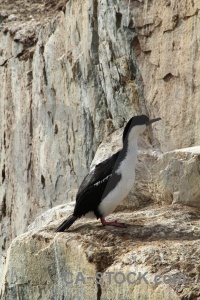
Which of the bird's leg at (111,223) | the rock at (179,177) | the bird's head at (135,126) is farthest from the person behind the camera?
the rock at (179,177)

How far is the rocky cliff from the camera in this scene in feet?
23.6

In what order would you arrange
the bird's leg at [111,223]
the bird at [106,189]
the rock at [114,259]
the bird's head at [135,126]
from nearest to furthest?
the rock at [114,259], the bird's leg at [111,223], the bird at [106,189], the bird's head at [135,126]

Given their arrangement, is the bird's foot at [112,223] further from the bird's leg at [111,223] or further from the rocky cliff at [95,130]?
the rocky cliff at [95,130]

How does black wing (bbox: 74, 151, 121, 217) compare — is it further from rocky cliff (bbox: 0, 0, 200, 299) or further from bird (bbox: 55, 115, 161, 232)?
rocky cliff (bbox: 0, 0, 200, 299)

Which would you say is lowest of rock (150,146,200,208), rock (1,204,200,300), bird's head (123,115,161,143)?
rock (1,204,200,300)

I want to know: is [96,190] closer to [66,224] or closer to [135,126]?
[66,224]

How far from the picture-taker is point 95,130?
12602mm

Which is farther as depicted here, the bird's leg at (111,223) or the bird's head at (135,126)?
the bird's head at (135,126)

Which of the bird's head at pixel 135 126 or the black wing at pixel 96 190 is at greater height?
the bird's head at pixel 135 126

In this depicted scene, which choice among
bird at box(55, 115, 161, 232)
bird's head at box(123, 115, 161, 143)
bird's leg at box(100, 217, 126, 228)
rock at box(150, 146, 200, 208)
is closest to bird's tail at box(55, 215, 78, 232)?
bird at box(55, 115, 161, 232)

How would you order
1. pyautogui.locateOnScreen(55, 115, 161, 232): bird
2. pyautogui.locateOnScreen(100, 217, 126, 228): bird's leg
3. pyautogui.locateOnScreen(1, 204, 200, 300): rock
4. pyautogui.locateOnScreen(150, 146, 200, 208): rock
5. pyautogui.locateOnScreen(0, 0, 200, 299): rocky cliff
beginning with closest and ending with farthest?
1. pyautogui.locateOnScreen(1, 204, 200, 300): rock
2. pyautogui.locateOnScreen(0, 0, 200, 299): rocky cliff
3. pyautogui.locateOnScreen(100, 217, 126, 228): bird's leg
4. pyautogui.locateOnScreen(55, 115, 161, 232): bird
5. pyautogui.locateOnScreen(150, 146, 200, 208): rock

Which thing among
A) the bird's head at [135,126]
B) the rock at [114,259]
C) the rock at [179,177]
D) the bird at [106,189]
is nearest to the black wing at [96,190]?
the bird at [106,189]

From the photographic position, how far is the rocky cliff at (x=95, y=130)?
23.6ft

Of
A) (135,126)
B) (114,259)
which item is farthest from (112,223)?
(135,126)
